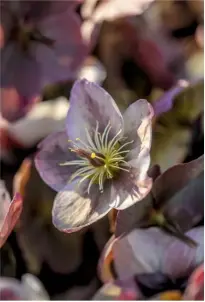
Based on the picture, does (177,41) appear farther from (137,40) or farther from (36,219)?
(36,219)

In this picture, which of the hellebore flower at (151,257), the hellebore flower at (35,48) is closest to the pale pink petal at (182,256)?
the hellebore flower at (151,257)

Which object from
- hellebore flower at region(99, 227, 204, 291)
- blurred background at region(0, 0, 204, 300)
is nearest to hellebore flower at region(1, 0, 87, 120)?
blurred background at region(0, 0, 204, 300)

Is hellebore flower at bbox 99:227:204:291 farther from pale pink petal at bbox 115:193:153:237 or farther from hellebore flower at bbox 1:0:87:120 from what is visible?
hellebore flower at bbox 1:0:87:120

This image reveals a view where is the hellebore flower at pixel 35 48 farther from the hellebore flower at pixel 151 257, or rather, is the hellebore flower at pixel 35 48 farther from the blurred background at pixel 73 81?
the hellebore flower at pixel 151 257

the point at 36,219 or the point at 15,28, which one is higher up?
the point at 15,28

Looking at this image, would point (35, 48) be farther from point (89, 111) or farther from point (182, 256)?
point (182, 256)

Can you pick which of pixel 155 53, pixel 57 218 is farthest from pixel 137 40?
pixel 57 218

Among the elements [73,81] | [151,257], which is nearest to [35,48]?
[73,81]

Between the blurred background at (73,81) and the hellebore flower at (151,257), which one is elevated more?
the blurred background at (73,81)
